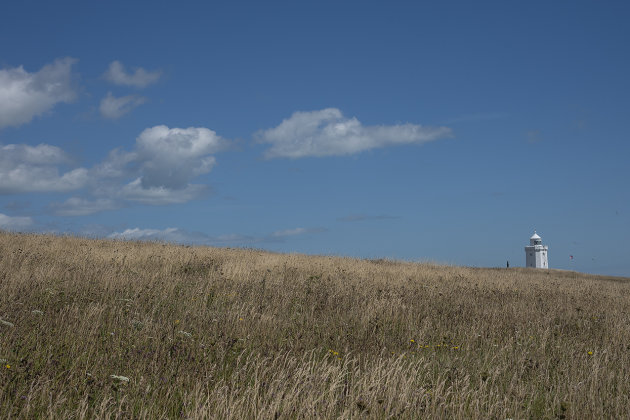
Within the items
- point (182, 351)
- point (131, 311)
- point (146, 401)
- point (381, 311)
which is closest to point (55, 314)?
point (131, 311)

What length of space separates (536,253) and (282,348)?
7590 cm

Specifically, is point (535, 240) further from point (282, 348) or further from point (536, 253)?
point (282, 348)

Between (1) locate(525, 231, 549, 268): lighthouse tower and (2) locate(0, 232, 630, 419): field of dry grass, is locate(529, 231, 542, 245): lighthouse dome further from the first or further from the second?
(2) locate(0, 232, 630, 419): field of dry grass

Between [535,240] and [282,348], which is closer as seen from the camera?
[282,348]

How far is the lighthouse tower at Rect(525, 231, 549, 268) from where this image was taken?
7373cm

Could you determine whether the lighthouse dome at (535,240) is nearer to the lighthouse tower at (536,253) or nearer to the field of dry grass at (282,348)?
the lighthouse tower at (536,253)

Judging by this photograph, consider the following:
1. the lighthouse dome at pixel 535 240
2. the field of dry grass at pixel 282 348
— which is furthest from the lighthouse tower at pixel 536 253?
the field of dry grass at pixel 282 348

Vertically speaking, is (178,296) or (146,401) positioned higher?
(178,296)

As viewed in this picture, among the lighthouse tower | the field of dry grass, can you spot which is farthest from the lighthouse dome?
the field of dry grass

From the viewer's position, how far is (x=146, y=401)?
4.45 m

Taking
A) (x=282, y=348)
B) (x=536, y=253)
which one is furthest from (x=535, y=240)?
(x=282, y=348)

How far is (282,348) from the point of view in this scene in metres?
6.66

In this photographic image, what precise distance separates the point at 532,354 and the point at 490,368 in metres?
1.49

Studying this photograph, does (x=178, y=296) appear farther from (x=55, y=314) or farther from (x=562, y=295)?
(x=562, y=295)
